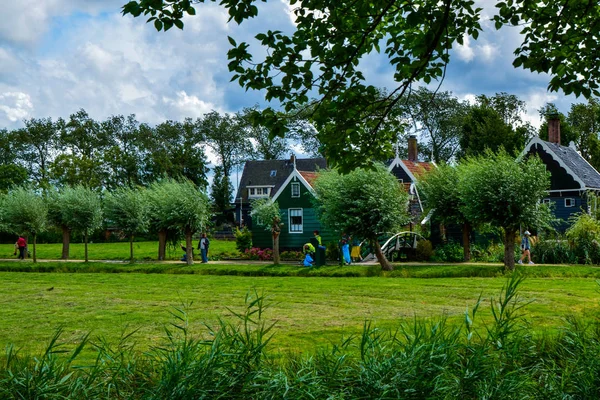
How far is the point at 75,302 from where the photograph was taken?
55.4ft

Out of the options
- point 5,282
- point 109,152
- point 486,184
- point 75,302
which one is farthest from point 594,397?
point 109,152

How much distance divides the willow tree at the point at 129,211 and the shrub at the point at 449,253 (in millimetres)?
14591

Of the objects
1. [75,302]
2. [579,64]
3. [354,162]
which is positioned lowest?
[75,302]

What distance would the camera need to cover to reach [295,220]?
123ft

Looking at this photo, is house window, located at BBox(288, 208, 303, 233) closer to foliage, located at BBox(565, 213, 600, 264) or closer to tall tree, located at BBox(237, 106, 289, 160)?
foliage, located at BBox(565, 213, 600, 264)

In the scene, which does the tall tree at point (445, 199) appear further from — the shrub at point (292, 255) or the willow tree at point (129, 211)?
the willow tree at point (129, 211)

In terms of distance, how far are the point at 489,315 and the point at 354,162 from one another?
491 cm

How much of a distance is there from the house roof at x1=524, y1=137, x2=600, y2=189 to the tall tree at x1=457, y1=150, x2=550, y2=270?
40.5 ft

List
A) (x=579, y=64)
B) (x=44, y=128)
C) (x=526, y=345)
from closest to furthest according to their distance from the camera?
1. (x=526, y=345)
2. (x=579, y=64)
3. (x=44, y=128)

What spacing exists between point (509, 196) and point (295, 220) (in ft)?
54.6

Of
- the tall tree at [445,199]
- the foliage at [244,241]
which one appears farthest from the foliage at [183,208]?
the tall tree at [445,199]

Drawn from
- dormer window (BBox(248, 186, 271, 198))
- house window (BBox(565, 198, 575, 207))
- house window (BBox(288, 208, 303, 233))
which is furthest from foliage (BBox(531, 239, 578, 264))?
dormer window (BBox(248, 186, 271, 198))

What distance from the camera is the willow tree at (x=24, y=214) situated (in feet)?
114

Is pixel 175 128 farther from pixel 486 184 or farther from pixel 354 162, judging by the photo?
pixel 354 162
